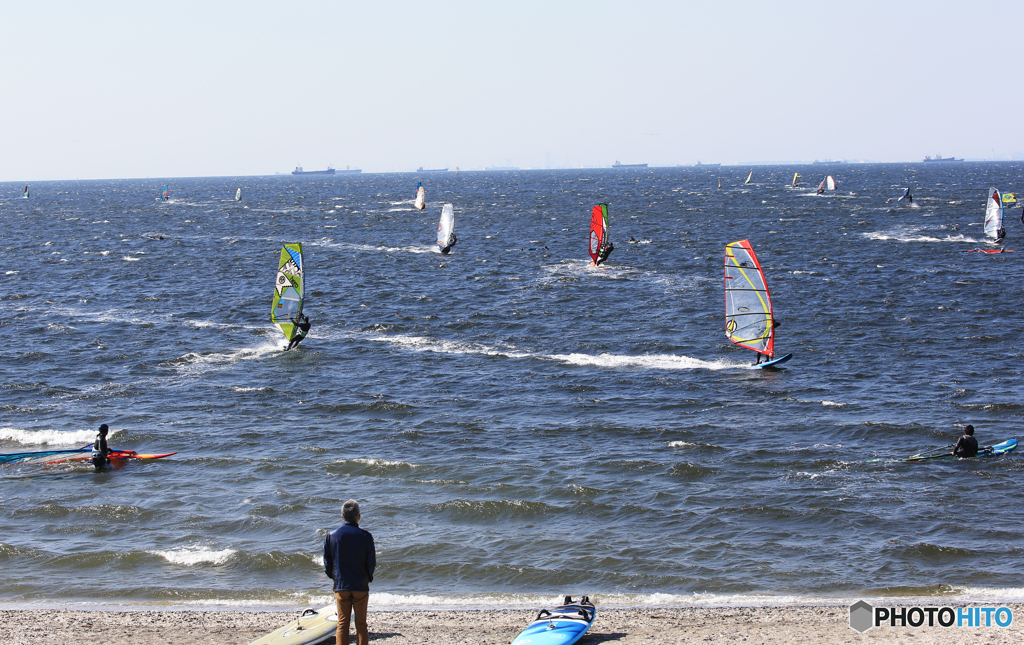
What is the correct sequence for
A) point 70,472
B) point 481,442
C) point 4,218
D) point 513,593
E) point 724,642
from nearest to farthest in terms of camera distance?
1. point 724,642
2. point 513,593
3. point 70,472
4. point 481,442
5. point 4,218

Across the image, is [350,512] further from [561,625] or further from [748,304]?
[748,304]

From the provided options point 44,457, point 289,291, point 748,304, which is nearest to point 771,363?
point 748,304

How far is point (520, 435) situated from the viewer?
2125 cm

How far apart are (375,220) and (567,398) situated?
67.6 m

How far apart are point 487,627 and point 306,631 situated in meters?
2.37

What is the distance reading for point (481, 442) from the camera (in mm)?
20812

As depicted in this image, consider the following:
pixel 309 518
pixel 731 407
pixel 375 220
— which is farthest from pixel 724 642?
pixel 375 220

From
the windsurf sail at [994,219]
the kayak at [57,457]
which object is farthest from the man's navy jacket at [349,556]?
the windsurf sail at [994,219]

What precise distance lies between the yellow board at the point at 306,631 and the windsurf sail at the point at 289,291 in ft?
65.3

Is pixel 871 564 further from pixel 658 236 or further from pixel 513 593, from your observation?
pixel 658 236

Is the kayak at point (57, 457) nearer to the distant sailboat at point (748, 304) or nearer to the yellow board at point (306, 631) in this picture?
the yellow board at point (306, 631)

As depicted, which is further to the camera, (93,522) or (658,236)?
(658,236)

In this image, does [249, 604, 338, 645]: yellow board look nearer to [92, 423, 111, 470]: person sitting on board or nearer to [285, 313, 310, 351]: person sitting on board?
[92, 423, 111, 470]: person sitting on board

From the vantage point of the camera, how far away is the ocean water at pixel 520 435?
14234 millimetres
